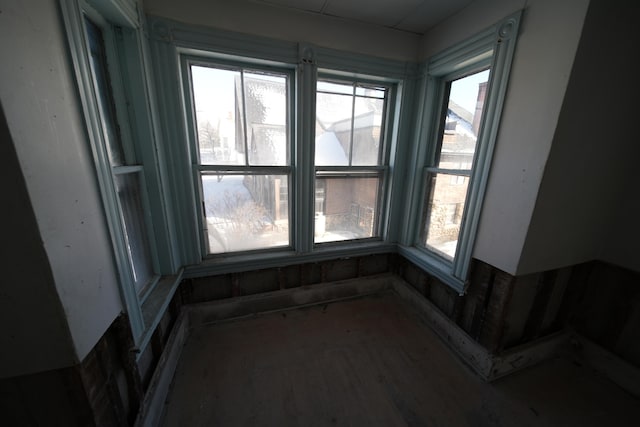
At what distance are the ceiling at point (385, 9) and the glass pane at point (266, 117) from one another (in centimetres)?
51

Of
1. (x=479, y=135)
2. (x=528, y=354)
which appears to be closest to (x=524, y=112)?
(x=479, y=135)

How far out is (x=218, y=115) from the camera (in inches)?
69.6

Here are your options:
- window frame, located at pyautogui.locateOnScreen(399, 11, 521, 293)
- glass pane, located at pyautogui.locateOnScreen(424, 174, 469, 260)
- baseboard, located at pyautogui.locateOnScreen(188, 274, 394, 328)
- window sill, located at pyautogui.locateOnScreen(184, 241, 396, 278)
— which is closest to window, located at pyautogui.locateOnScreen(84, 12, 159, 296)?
window sill, located at pyautogui.locateOnScreen(184, 241, 396, 278)

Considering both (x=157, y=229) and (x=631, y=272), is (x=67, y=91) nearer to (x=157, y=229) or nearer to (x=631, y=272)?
(x=157, y=229)

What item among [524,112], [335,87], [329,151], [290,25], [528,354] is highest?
Result: [290,25]

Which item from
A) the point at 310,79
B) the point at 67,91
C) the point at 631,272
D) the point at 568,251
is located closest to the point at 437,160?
the point at 568,251

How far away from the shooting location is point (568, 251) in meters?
1.54

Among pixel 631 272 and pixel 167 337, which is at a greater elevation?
pixel 631 272

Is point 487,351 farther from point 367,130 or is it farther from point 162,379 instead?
point 162,379

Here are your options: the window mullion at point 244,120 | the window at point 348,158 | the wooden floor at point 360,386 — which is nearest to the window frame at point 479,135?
the window at point 348,158

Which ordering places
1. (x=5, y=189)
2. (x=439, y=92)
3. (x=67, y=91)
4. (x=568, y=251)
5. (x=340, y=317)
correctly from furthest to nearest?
(x=340, y=317) < (x=439, y=92) < (x=568, y=251) < (x=67, y=91) < (x=5, y=189)

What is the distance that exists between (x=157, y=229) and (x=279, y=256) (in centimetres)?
97

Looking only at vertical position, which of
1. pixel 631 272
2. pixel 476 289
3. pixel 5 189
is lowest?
pixel 476 289

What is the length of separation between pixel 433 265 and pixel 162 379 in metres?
2.17
